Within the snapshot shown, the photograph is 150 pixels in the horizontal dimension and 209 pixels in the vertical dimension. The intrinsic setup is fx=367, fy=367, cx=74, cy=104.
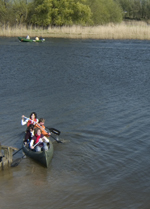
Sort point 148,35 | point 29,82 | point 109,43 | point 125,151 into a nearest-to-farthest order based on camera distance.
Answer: point 125,151 → point 29,82 → point 109,43 → point 148,35

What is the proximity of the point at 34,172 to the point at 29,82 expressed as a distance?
11.1m

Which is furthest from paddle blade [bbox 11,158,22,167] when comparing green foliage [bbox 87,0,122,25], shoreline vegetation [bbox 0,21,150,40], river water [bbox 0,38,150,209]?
green foliage [bbox 87,0,122,25]

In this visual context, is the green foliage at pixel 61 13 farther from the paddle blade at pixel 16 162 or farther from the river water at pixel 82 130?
the paddle blade at pixel 16 162

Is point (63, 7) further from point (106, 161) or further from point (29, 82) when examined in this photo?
point (106, 161)

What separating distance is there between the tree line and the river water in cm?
2525

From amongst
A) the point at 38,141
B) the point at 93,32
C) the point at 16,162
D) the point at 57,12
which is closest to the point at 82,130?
the point at 38,141

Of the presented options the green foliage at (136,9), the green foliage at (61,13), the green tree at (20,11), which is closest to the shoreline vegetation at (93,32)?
the green foliage at (61,13)

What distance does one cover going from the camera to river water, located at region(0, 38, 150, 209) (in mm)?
8656

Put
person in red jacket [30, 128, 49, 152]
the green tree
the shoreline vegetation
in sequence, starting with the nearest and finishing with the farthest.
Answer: person in red jacket [30, 128, 49, 152], the shoreline vegetation, the green tree

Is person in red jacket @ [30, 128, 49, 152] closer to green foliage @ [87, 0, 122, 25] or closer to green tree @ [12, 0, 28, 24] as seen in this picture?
green tree @ [12, 0, 28, 24]

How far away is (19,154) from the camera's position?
11219mm

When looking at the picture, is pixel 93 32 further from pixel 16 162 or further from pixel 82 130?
pixel 16 162

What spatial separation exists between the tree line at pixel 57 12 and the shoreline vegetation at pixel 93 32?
2584mm

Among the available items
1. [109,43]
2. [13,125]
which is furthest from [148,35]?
[13,125]
